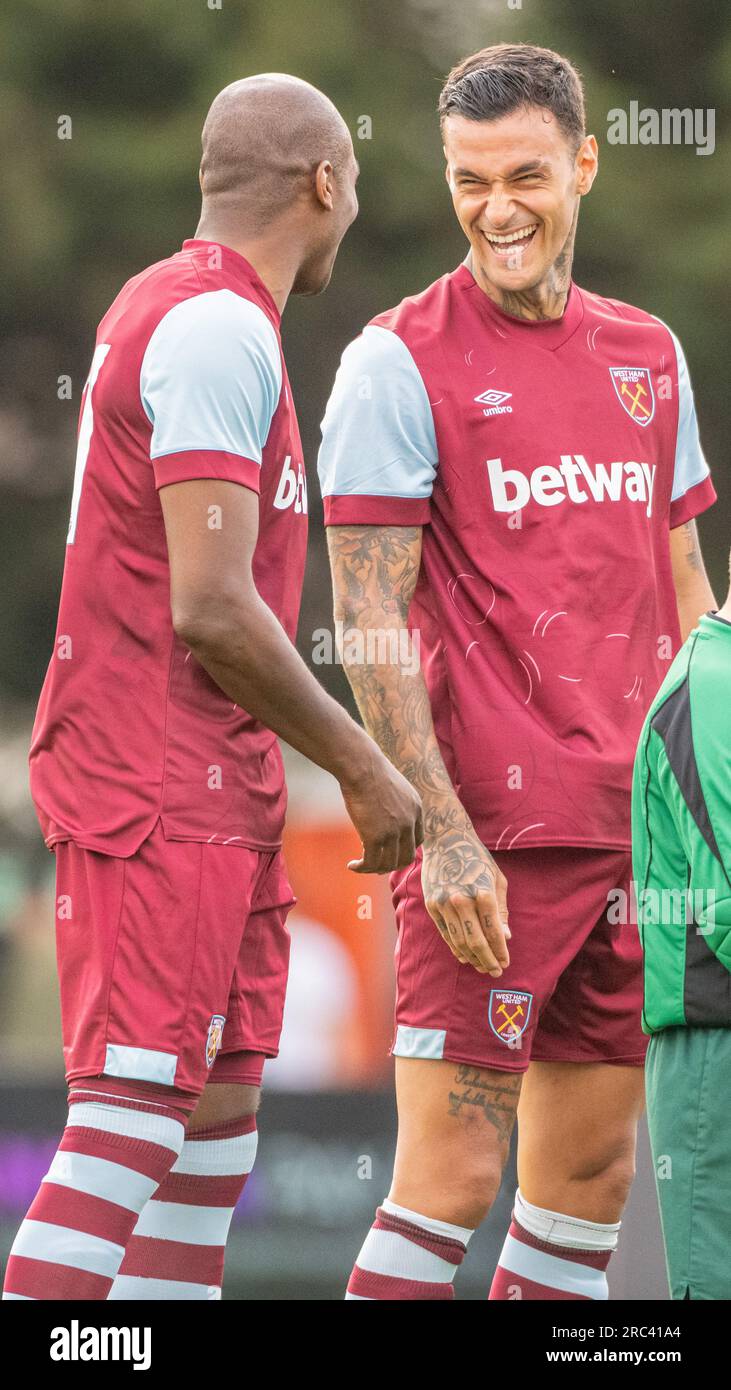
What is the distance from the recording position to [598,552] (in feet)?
10.1

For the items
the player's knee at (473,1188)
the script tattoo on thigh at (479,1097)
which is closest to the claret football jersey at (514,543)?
the script tattoo on thigh at (479,1097)

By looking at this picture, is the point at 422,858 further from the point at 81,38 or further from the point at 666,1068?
the point at 81,38

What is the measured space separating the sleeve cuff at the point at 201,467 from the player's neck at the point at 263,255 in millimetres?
407

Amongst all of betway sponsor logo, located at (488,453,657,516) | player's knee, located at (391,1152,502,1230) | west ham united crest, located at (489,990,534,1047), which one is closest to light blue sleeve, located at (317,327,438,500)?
betway sponsor logo, located at (488,453,657,516)

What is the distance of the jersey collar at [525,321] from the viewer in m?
3.20

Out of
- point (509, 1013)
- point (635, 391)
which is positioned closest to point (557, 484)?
point (635, 391)

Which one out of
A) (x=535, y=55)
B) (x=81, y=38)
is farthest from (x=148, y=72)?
(x=535, y=55)

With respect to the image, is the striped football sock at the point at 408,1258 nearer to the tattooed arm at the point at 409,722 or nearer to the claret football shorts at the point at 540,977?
the claret football shorts at the point at 540,977

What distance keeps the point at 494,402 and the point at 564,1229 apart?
4.26 feet

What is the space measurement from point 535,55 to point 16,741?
17.2 ft

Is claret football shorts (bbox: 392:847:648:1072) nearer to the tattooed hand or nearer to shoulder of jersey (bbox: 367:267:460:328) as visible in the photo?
the tattooed hand

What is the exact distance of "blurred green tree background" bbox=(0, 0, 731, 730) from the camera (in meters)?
7.52

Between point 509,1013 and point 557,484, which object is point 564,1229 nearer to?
point 509,1013

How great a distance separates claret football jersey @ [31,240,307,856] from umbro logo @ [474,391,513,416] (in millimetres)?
391
